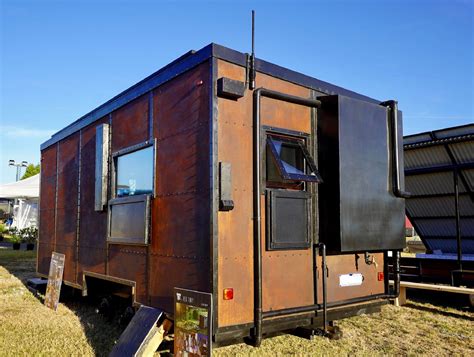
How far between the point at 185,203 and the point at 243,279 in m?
0.91

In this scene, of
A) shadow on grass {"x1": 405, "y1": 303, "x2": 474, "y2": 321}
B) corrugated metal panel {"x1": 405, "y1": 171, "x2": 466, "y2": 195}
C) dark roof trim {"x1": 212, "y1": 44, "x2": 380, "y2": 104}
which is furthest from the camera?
corrugated metal panel {"x1": 405, "y1": 171, "x2": 466, "y2": 195}

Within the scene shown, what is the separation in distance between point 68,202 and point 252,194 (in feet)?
14.1

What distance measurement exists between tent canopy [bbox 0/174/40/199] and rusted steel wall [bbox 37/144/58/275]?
14.9m

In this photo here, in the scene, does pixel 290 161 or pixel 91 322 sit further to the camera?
pixel 91 322

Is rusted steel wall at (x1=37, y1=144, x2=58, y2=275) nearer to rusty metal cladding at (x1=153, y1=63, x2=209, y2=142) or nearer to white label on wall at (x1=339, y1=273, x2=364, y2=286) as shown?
rusty metal cladding at (x1=153, y1=63, x2=209, y2=142)

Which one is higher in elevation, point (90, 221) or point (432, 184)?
point (432, 184)

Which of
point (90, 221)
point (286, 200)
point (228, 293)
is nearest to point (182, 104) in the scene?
point (286, 200)

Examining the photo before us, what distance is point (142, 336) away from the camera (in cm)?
413

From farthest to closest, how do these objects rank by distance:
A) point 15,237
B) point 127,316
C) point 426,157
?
1. point 15,237
2. point 426,157
3. point 127,316

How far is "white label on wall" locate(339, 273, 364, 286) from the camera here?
469 cm

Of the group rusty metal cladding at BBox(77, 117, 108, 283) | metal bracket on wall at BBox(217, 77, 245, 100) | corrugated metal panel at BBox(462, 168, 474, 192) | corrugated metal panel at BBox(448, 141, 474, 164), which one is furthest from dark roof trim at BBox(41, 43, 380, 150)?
corrugated metal panel at BBox(462, 168, 474, 192)

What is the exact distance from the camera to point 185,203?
13.5 ft

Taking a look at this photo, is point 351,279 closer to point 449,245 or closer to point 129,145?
point 129,145

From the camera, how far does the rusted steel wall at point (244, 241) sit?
3801 millimetres
